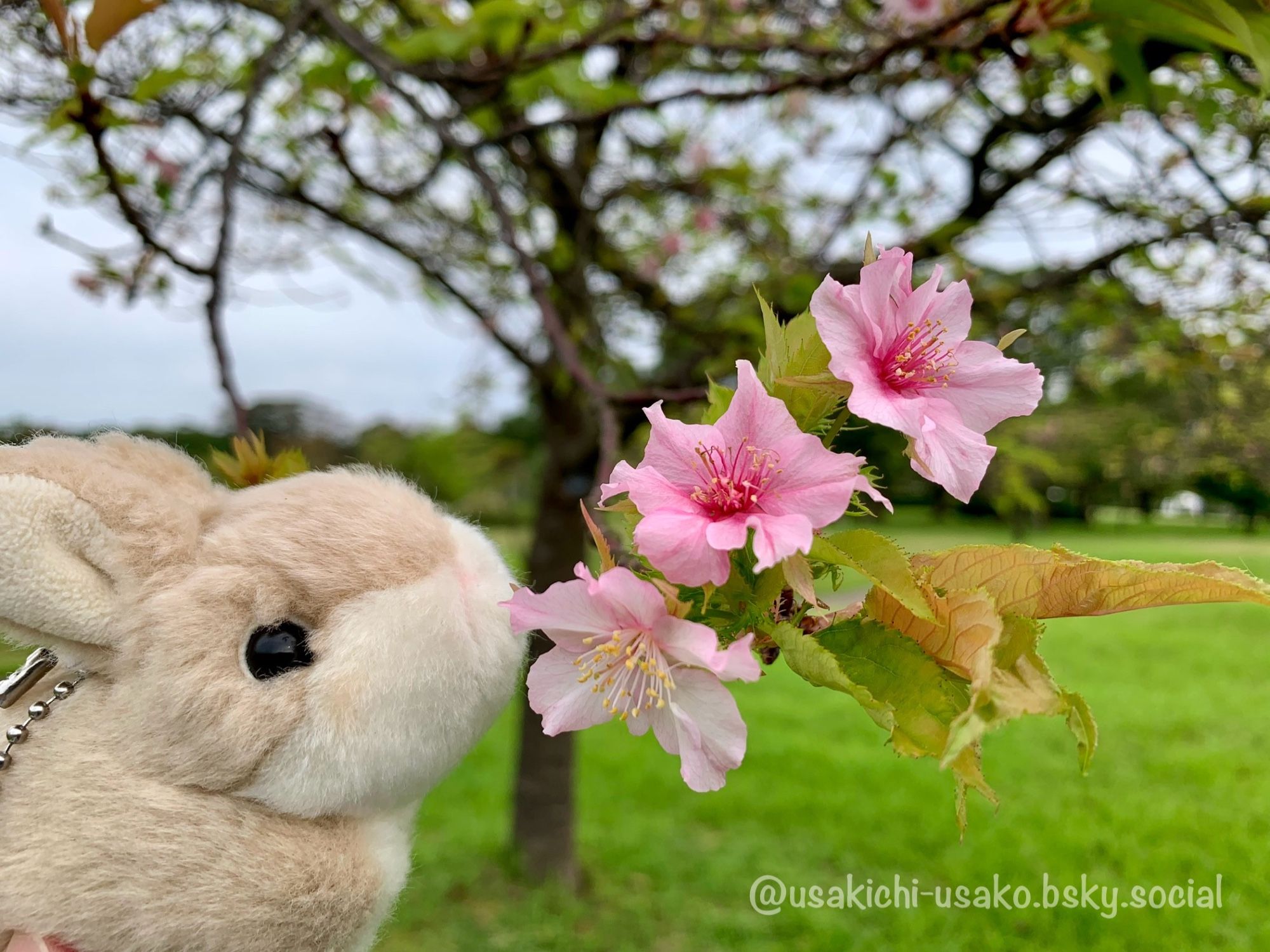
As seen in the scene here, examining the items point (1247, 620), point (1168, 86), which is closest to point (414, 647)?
point (1168, 86)

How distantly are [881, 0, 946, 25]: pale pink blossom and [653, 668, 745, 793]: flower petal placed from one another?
1.74 metres

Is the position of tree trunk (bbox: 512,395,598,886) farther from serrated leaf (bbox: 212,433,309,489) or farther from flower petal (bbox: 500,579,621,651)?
flower petal (bbox: 500,579,621,651)

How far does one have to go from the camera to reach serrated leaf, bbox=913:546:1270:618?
45cm

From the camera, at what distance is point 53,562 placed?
620mm

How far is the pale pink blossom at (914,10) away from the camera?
1736 mm

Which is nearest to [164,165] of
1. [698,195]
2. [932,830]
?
[698,195]

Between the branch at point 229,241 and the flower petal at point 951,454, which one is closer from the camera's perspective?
the flower petal at point 951,454

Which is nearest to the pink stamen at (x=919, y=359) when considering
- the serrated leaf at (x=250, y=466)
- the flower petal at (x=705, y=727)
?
the flower petal at (x=705, y=727)

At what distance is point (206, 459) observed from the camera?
2.93 ft

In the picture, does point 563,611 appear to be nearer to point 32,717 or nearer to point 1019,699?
point 1019,699

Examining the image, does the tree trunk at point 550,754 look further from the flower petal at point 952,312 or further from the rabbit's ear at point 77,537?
the flower petal at point 952,312

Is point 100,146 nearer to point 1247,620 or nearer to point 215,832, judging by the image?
point 215,832

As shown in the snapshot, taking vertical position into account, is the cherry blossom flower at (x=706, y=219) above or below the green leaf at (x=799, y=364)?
above

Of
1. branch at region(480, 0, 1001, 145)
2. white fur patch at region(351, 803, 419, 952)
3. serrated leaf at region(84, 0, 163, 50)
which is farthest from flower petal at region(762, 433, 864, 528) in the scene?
serrated leaf at region(84, 0, 163, 50)
